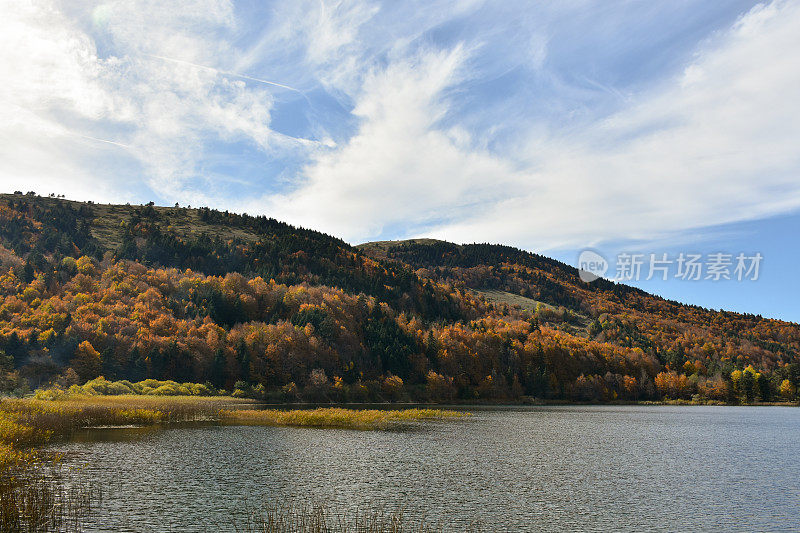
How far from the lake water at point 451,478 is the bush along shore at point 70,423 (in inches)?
102

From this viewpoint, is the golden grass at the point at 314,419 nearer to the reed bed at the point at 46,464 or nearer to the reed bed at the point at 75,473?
the reed bed at the point at 75,473

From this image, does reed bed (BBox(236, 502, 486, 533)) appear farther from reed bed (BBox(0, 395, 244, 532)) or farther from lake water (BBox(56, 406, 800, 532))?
reed bed (BBox(0, 395, 244, 532))

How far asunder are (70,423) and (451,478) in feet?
181

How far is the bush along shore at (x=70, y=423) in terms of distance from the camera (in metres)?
30.9

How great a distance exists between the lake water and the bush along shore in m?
2.60

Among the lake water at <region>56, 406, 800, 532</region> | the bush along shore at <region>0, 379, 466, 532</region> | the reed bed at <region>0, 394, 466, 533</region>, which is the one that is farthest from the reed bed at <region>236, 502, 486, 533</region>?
the bush along shore at <region>0, 379, 466, 532</region>

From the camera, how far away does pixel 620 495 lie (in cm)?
4516

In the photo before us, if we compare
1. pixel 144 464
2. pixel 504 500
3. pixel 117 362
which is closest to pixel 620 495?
pixel 504 500

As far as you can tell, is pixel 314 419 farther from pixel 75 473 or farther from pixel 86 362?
pixel 86 362

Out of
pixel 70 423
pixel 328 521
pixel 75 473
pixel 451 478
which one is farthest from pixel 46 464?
pixel 451 478

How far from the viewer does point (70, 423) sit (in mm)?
71938

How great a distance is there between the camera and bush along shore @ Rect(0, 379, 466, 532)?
30922 mm

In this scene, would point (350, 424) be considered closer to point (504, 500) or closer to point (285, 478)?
point (285, 478)

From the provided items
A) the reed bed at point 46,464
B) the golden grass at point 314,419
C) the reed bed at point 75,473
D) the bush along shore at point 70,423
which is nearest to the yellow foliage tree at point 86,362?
the bush along shore at point 70,423
